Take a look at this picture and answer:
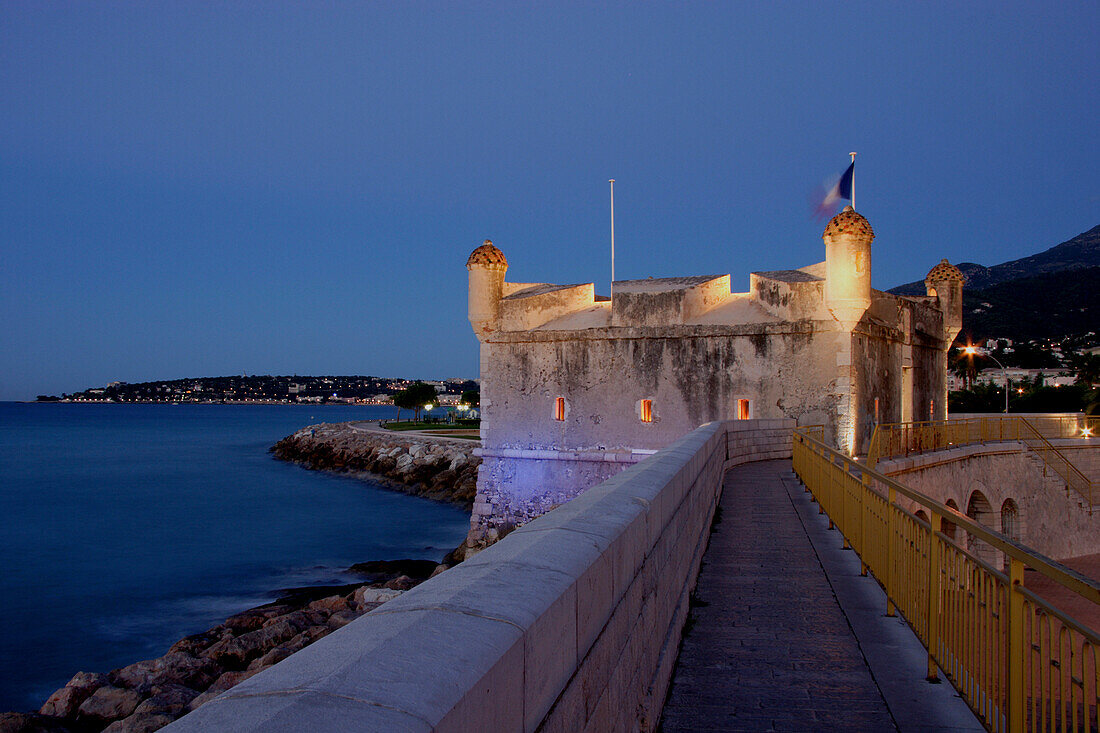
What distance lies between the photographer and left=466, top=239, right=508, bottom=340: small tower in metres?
24.3

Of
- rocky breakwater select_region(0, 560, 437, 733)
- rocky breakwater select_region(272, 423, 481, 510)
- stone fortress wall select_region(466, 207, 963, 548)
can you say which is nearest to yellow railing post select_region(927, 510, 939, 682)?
rocky breakwater select_region(0, 560, 437, 733)

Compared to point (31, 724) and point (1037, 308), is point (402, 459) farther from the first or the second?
point (1037, 308)

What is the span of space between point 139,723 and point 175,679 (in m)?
2.33

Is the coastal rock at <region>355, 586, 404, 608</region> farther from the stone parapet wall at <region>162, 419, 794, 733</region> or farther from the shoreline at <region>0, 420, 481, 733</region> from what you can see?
the stone parapet wall at <region>162, 419, 794, 733</region>

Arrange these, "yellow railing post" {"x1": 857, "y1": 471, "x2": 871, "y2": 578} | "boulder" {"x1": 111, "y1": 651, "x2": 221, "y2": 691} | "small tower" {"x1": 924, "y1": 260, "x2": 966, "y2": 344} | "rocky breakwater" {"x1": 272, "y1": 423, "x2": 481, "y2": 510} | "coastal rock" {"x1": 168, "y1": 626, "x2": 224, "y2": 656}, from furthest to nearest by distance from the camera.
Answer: "rocky breakwater" {"x1": 272, "y1": 423, "x2": 481, "y2": 510}
"small tower" {"x1": 924, "y1": 260, "x2": 966, "y2": 344}
"coastal rock" {"x1": 168, "y1": 626, "x2": 224, "y2": 656}
"boulder" {"x1": 111, "y1": 651, "x2": 221, "y2": 691}
"yellow railing post" {"x1": 857, "y1": 471, "x2": 871, "y2": 578}

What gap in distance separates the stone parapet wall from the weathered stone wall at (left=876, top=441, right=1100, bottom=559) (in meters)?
19.1

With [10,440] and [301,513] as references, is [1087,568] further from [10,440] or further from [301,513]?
[10,440]

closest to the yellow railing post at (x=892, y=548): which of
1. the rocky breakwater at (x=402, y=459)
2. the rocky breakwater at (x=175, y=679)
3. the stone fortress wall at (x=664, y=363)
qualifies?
the rocky breakwater at (x=175, y=679)

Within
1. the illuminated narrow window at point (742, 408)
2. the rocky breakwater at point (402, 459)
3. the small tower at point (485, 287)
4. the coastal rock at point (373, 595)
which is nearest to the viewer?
the coastal rock at point (373, 595)

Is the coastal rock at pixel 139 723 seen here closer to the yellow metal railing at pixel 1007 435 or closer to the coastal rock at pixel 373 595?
the coastal rock at pixel 373 595

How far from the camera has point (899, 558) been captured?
5.64m

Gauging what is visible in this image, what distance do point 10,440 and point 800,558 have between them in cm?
10779

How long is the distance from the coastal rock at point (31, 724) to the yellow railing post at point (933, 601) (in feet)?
38.4

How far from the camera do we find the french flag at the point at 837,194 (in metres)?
21.2
